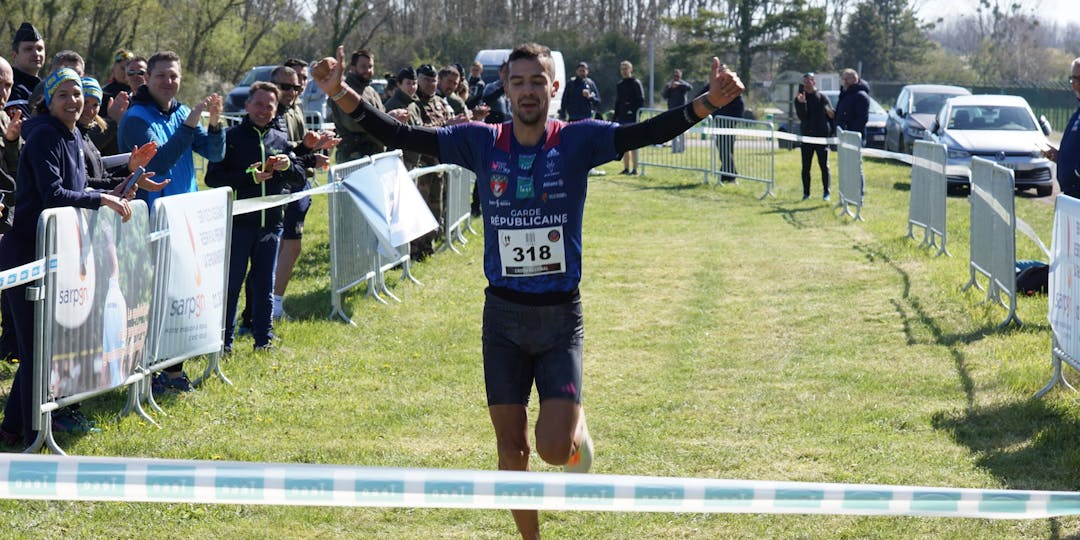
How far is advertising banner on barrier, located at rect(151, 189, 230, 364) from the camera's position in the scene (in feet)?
24.2

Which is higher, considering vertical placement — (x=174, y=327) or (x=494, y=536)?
(x=174, y=327)

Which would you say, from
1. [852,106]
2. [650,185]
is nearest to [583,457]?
[852,106]

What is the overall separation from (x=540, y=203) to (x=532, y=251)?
20 centimetres

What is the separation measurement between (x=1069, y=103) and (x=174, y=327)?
169 feet

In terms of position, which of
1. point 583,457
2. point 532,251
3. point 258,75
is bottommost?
point 583,457

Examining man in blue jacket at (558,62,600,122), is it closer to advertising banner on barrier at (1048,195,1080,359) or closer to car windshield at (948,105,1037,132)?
car windshield at (948,105,1037,132)

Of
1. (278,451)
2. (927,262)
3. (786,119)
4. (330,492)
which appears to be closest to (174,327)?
(278,451)

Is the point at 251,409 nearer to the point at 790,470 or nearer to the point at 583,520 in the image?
the point at 583,520

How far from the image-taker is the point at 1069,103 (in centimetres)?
5222

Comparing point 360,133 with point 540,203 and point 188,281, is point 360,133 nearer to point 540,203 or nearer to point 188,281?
point 188,281

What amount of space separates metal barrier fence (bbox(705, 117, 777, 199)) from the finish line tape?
62.0 feet

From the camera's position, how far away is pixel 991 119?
910 inches

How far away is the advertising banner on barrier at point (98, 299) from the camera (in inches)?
245

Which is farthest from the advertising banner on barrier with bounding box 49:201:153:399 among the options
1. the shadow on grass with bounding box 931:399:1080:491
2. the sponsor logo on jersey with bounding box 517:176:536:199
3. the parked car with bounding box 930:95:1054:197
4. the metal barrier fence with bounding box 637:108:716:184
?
the metal barrier fence with bounding box 637:108:716:184
